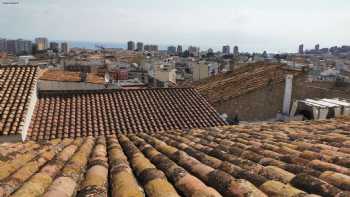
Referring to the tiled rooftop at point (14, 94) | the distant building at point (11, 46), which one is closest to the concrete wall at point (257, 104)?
the tiled rooftop at point (14, 94)

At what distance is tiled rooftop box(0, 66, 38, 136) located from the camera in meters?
9.37

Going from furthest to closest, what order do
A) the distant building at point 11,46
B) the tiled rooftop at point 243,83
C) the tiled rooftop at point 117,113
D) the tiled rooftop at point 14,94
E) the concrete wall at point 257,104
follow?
the distant building at point 11,46
the tiled rooftop at point 243,83
the concrete wall at point 257,104
the tiled rooftop at point 117,113
the tiled rooftop at point 14,94

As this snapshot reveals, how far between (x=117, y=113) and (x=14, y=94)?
3.01 metres

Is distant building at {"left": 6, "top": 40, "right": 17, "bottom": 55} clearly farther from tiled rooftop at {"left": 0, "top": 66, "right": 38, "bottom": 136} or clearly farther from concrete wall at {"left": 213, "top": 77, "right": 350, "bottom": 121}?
tiled rooftop at {"left": 0, "top": 66, "right": 38, "bottom": 136}

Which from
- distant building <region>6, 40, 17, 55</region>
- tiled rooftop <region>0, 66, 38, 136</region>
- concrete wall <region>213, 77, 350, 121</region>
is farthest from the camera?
distant building <region>6, 40, 17, 55</region>

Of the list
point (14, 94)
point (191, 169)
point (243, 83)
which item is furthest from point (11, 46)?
point (191, 169)

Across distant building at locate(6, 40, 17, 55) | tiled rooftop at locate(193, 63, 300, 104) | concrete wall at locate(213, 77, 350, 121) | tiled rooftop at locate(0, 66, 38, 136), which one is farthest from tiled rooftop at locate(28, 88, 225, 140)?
distant building at locate(6, 40, 17, 55)

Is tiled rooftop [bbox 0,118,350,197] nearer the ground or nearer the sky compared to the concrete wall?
nearer the sky

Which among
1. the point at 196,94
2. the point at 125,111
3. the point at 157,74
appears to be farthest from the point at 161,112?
the point at 157,74

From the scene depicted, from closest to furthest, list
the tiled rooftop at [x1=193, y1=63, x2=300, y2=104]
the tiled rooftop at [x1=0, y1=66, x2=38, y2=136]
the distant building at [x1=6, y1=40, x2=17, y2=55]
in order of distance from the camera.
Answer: the tiled rooftop at [x1=0, y1=66, x2=38, y2=136] < the tiled rooftop at [x1=193, y1=63, x2=300, y2=104] < the distant building at [x1=6, y1=40, x2=17, y2=55]

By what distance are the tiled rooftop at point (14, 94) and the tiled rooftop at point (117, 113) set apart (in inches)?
30.6

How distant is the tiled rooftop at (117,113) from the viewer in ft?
35.9

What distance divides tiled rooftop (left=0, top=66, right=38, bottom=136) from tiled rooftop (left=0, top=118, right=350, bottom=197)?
3519 mm

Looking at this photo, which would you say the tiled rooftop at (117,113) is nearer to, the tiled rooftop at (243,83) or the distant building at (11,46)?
the tiled rooftop at (243,83)
